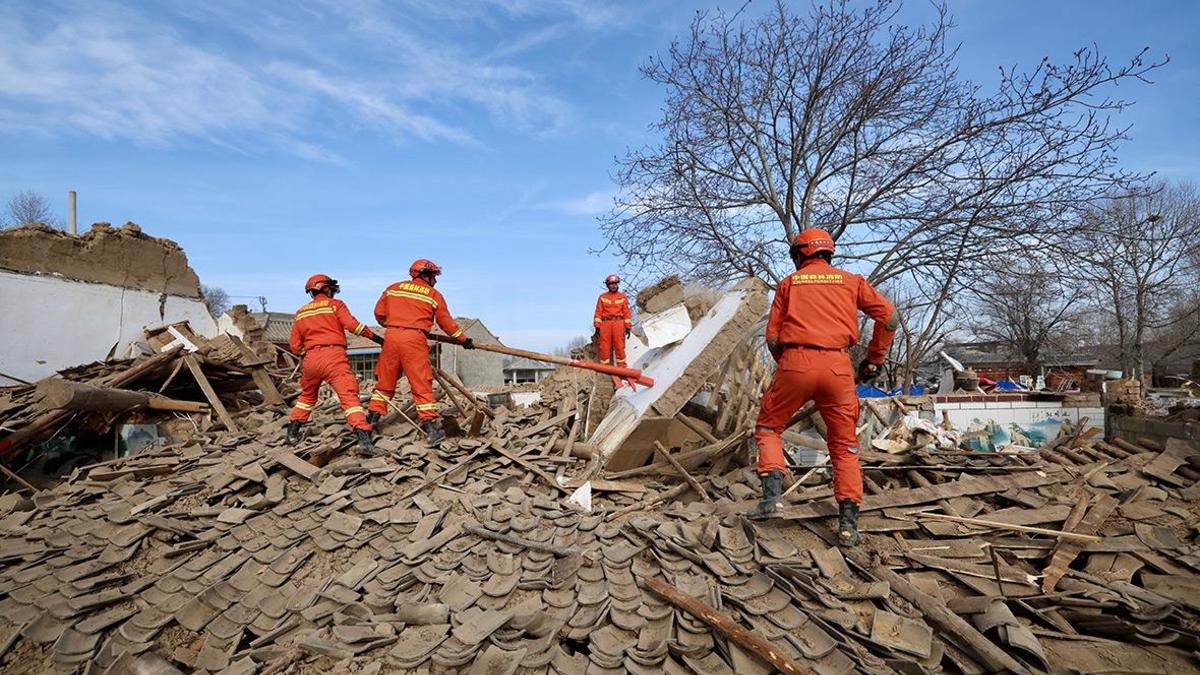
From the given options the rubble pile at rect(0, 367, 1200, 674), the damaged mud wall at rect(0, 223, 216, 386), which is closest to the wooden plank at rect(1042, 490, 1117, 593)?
the rubble pile at rect(0, 367, 1200, 674)

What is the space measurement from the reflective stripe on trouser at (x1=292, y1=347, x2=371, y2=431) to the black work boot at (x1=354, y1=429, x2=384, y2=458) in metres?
0.06

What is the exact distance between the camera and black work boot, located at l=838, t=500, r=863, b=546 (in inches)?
155

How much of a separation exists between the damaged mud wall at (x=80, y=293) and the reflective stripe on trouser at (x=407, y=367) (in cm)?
807

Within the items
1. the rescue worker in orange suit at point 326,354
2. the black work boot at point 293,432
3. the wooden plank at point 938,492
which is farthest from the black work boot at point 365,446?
the wooden plank at point 938,492

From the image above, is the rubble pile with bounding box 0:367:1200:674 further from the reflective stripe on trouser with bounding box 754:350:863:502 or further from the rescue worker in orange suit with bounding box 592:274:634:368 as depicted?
the rescue worker in orange suit with bounding box 592:274:634:368

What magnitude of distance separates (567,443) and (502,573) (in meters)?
2.43

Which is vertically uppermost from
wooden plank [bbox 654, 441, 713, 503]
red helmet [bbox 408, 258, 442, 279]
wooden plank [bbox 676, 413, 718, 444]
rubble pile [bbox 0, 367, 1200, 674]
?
red helmet [bbox 408, 258, 442, 279]

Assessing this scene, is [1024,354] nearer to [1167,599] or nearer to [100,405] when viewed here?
[1167,599]

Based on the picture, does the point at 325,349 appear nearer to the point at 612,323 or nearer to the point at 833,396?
the point at 612,323

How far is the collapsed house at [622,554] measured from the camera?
3113mm

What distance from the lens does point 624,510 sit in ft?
16.0

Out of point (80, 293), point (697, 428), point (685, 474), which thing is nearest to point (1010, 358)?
point (697, 428)

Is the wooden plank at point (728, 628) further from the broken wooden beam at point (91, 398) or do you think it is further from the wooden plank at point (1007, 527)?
the broken wooden beam at point (91, 398)

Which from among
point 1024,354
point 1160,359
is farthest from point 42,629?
point 1160,359
